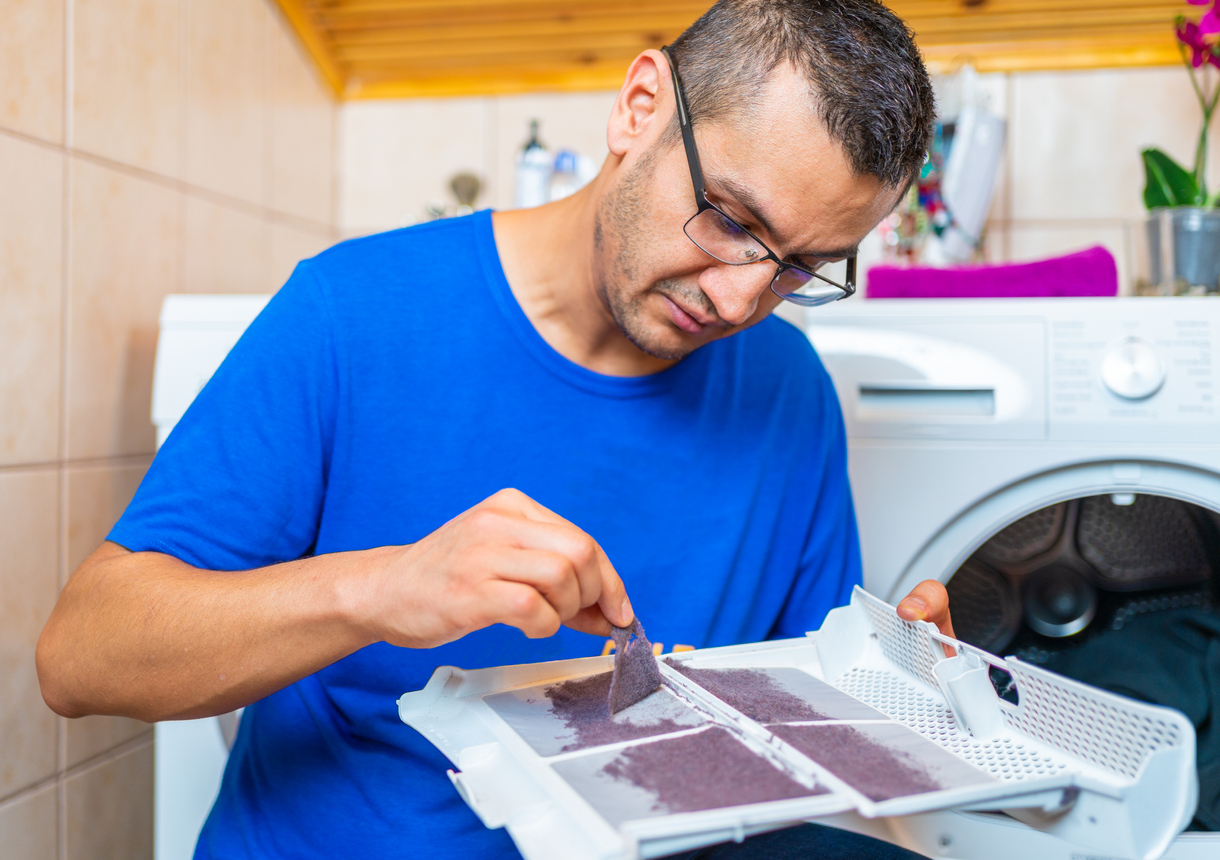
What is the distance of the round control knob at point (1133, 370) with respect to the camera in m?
1.00

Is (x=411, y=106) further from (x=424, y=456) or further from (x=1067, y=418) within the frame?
(x=1067, y=418)

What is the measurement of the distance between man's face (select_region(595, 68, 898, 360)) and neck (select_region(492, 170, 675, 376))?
0.10ft

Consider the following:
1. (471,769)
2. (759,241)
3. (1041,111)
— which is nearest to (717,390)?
(759,241)

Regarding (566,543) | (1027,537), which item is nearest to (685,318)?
(566,543)

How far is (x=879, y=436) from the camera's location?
3.52 feet

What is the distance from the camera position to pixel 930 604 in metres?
0.76

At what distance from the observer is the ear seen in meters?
0.78

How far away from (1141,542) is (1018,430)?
0.96 feet

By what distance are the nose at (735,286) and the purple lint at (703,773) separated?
34 centimetres

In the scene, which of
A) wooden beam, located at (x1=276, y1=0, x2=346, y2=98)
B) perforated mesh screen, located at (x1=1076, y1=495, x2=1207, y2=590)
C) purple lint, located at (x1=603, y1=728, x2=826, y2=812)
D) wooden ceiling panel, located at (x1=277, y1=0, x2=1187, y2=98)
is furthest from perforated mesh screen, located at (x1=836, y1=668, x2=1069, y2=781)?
wooden beam, located at (x1=276, y1=0, x2=346, y2=98)

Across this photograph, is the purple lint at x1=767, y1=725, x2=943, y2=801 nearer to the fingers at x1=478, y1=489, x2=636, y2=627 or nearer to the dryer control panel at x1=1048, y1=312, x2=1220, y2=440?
the fingers at x1=478, y1=489, x2=636, y2=627

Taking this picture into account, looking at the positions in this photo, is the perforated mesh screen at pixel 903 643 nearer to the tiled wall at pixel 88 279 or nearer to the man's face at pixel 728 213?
the man's face at pixel 728 213

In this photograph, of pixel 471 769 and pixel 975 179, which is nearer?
pixel 471 769

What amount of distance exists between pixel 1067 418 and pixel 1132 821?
2.10 feet
